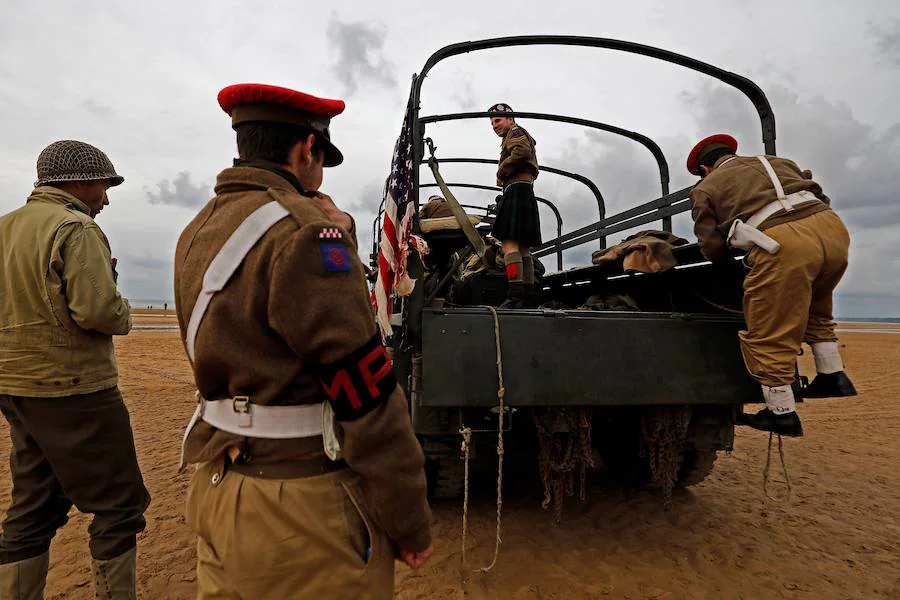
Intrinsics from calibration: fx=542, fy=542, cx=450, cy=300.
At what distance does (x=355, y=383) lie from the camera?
105 centimetres

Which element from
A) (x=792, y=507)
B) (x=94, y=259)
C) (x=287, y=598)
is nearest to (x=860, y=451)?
(x=792, y=507)

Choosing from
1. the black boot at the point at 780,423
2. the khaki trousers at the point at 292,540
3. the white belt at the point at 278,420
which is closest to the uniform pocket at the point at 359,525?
the khaki trousers at the point at 292,540

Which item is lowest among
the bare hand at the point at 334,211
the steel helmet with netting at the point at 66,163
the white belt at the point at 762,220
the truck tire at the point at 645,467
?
the truck tire at the point at 645,467

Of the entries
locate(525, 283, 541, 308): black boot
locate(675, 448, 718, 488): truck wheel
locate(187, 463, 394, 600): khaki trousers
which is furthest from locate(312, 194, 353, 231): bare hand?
locate(675, 448, 718, 488): truck wheel

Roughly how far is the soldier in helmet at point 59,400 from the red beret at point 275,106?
1192 millimetres

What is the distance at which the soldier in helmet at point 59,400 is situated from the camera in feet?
6.48

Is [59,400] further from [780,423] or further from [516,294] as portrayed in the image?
[780,423]

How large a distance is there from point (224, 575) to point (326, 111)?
1.02 meters

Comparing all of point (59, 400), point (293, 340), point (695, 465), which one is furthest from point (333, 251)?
point (695, 465)

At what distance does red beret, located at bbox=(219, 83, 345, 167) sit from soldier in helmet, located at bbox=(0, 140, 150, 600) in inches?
46.9

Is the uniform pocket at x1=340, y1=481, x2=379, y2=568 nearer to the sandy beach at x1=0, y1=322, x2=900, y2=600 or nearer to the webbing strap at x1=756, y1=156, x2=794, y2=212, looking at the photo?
the sandy beach at x1=0, y1=322, x2=900, y2=600

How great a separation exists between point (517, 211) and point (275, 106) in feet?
8.64

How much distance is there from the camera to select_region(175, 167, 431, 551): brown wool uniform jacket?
3.38ft

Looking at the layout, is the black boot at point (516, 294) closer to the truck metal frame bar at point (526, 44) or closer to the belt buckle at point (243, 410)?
the truck metal frame bar at point (526, 44)
